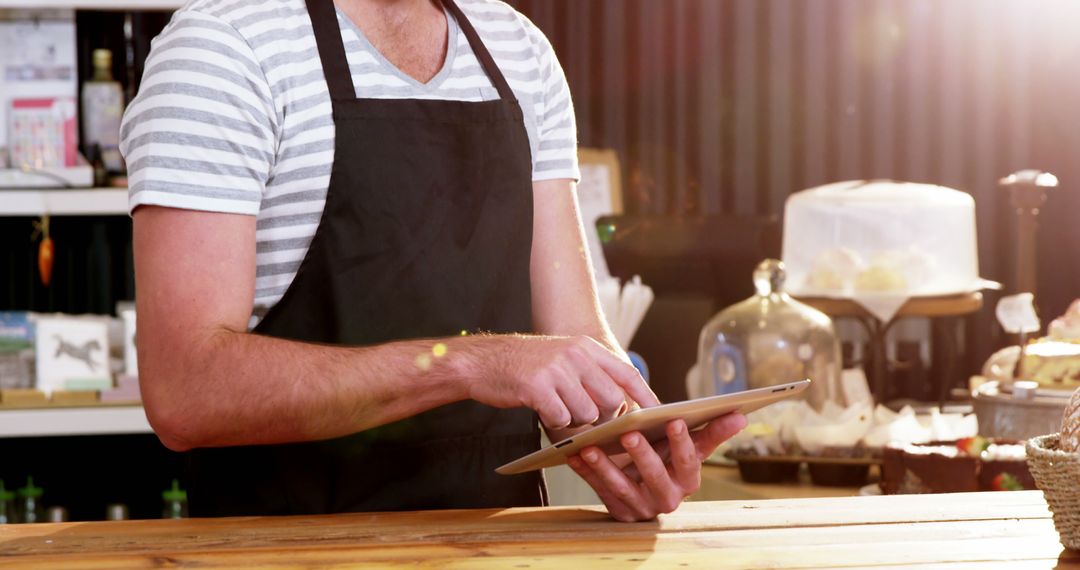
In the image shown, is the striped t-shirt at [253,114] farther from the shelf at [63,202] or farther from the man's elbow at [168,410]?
the shelf at [63,202]

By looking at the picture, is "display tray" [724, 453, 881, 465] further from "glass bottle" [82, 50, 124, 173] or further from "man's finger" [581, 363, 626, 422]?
"glass bottle" [82, 50, 124, 173]

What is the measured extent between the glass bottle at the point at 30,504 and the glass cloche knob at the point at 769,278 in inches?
67.2

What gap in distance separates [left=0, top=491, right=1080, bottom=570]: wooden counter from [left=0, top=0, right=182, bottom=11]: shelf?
73.8 inches

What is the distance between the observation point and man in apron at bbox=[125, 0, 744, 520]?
1.15m

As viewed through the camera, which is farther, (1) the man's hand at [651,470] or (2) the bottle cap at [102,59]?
(2) the bottle cap at [102,59]

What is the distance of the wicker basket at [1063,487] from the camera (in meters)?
1.03

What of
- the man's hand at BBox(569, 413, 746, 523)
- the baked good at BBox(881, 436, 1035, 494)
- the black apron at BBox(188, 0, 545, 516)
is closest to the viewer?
the man's hand at BBox(569, 413, 746, 523)

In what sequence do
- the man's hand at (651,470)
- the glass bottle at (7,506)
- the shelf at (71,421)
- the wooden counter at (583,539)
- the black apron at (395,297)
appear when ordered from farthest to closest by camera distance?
the glass bottle at (7,506) < the shelf at (71,421) < the black apron at (395,297) < the man's hand at (651,470) < the wooden counter at (583,539)

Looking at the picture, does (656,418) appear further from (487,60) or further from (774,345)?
(774,345)

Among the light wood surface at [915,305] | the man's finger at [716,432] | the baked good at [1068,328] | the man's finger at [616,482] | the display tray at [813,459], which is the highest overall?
the man's finger at [716,432]

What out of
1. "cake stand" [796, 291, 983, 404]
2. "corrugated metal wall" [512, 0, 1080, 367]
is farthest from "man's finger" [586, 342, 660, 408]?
"corrugated metal wall" [512, 0, 1080, 367]

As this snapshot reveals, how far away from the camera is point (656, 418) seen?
1.04 metres

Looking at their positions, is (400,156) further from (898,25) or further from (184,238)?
(898,25)

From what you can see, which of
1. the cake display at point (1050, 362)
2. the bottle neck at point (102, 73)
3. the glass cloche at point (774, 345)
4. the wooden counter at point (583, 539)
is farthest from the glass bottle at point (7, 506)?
the cake display at point (1050, 362)
